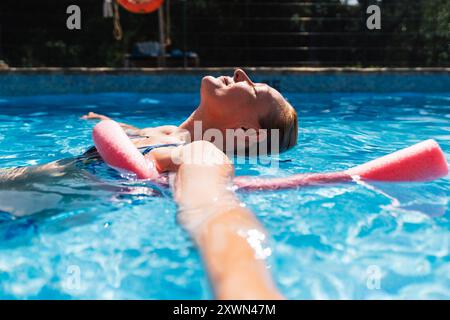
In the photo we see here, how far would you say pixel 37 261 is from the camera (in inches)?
76.3

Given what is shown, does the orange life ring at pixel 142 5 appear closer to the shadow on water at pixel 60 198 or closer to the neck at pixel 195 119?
Answer: the neck at pixel 195 119

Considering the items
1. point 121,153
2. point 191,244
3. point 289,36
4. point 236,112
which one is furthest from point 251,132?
point 289,36

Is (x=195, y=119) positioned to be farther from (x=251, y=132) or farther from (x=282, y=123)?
(x=282, y=123)

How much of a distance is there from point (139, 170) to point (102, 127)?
38 centimetres

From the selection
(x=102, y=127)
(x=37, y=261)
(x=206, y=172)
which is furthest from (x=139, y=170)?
(x=37, y=261)

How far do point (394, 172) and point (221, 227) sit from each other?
51.0 inches

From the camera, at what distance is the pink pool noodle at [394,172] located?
254 centimetres

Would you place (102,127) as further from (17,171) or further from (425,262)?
(425,262)

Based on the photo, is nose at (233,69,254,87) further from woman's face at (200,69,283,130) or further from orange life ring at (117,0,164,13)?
orange life ring at (117,0,164,13)

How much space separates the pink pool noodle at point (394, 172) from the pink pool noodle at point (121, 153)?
0.47 meters

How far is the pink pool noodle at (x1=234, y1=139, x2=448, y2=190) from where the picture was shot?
254cm

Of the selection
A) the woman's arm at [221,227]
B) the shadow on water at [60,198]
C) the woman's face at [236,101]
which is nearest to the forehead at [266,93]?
the woman's face at [236,101]

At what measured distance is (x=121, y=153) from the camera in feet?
8.49

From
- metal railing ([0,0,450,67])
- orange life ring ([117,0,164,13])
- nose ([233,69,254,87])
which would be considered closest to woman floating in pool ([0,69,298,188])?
nose ([233,69,254,87])
